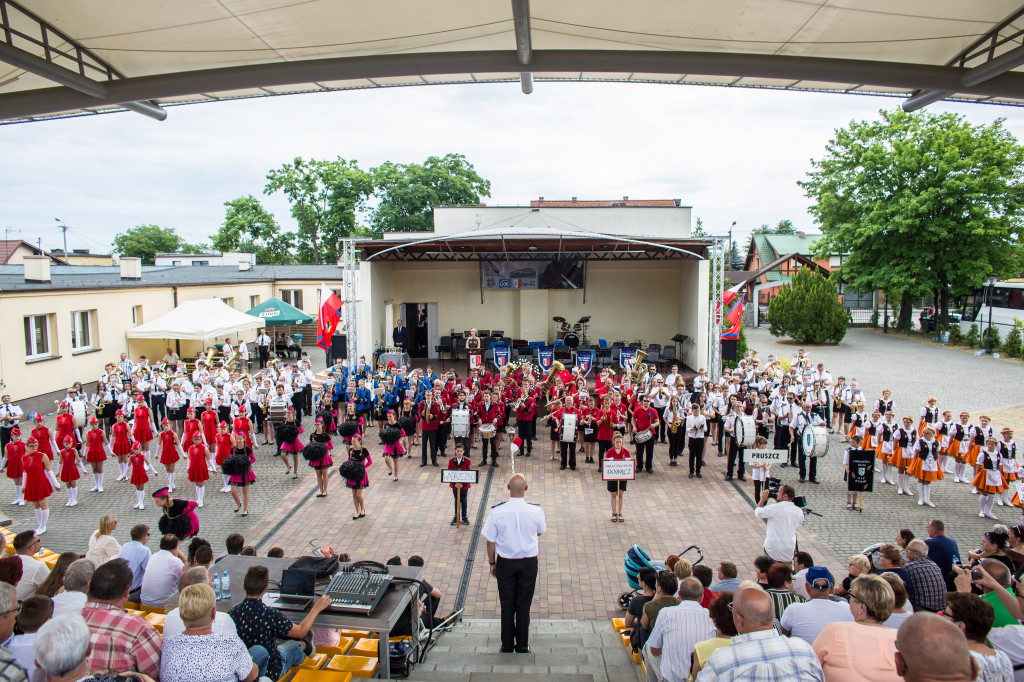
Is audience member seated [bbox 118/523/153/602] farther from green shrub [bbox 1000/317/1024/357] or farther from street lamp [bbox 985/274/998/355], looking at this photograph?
street lamp [bbox 985/274/998/355]

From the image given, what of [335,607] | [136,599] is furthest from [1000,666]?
Result: [136,599]

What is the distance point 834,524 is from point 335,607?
786 cm

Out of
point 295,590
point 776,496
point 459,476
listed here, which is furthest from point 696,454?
point 295,590

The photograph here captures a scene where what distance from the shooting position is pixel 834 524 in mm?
9125

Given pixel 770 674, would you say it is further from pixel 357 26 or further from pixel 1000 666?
pixel 357 26

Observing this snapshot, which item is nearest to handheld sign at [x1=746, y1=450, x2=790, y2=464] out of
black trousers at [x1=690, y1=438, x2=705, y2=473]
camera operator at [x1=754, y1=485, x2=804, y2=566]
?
black trousers at [x1=690, y1=438, x2=705, y2=473]

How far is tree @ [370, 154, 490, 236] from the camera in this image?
49.2 m

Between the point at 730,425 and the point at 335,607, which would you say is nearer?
the point at 335,607

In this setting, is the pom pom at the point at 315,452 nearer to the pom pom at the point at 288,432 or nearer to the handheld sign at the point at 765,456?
the pom pom at the point at 288,432

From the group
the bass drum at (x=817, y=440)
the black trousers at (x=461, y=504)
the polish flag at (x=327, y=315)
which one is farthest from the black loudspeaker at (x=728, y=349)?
the polish flag at (x=327, y=315)

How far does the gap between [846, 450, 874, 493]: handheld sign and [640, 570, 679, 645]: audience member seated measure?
6.21 metres

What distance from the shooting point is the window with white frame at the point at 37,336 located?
16.7 metres

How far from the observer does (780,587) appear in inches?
191

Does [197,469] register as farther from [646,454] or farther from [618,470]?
[646,454]
